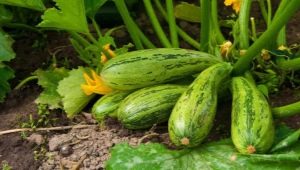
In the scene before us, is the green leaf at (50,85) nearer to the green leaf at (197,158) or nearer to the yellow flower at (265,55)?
the green leaf at (197,158)

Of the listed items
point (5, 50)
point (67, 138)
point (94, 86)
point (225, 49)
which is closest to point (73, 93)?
point (94, 86)

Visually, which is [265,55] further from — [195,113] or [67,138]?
[67,138]

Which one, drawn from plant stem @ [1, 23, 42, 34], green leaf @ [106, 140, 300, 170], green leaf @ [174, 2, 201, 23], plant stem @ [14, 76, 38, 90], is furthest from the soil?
green leaf @ [174, 2, 201, 23]

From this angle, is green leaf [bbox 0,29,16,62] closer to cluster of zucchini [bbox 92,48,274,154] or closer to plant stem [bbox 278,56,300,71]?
cluster of zucchini [bbox 92,48,274,154]

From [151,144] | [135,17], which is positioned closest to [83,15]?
[151,144]

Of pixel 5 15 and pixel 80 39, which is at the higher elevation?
pixel 5 15
